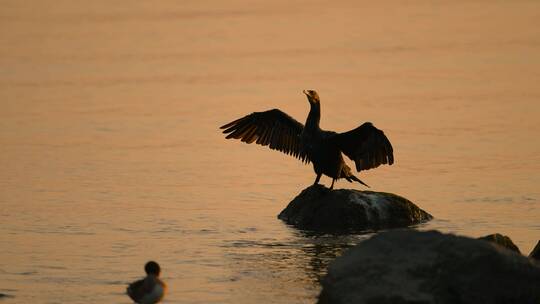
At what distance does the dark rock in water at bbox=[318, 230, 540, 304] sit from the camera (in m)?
11.9

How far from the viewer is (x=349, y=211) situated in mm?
17797

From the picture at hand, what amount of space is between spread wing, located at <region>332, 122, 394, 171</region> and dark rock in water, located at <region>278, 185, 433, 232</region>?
0.41 metres

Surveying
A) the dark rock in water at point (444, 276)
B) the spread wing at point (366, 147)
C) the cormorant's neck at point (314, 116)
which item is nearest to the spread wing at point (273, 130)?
the cormorant's neck at point (314, 116)

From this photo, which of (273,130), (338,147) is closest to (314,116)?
(338,147)

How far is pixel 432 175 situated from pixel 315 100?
328 centimetres

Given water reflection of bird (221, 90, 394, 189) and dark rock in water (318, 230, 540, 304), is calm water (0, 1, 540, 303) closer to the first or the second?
water reflection of bird (221, 90, 394, 189)

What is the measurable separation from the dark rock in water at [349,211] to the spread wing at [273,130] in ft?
4.22

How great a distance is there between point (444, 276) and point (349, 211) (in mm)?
5878

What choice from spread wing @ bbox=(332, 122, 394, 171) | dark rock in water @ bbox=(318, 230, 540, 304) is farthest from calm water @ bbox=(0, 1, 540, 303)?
dark rock in water @ bbox=(318, 230, 540, 304)

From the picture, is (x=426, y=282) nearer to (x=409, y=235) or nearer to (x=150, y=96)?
(x=409, y=235)

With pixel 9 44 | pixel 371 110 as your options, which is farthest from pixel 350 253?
pixel 9 44

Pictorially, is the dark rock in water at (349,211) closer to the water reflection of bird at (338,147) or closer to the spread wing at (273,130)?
the water reflection of bird at (338,147)

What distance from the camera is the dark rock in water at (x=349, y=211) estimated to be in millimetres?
17766

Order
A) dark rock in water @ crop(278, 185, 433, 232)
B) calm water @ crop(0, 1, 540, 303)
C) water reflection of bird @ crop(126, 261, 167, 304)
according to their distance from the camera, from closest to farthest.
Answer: water reflection of bird @ crop(126, 261, 167, 304) < calm water @ crop(0, 1, 540, 303) < dark rock in water @ crop(278, 185, 433, 232)
